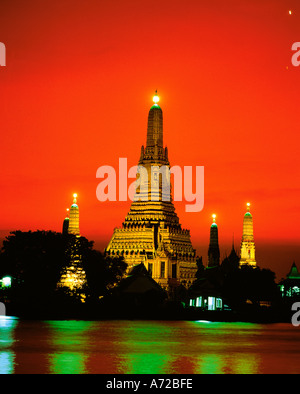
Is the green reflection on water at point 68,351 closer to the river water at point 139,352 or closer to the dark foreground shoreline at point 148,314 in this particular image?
the river water at point 139,352

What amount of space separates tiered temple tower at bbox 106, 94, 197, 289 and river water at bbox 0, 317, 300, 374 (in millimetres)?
51261

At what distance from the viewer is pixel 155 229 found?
4412 inches

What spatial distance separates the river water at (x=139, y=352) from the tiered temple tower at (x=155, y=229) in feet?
Result: 168

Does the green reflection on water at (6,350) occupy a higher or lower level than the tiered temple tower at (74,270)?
lower

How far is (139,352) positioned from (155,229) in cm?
7200

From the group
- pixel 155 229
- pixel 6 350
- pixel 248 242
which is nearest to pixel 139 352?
pixel 6 350

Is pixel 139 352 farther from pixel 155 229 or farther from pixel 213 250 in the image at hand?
pixel 213 250

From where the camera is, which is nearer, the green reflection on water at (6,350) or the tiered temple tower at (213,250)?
the green reflection on water at (6,350)

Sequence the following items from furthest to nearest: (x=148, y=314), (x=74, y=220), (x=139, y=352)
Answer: (x=74, y=220) < (x=148, y=314) < (x=139, y=352)

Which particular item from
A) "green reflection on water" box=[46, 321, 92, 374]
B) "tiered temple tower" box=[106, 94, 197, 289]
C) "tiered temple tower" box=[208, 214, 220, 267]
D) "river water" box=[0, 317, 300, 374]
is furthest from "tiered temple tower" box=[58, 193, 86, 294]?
"tiered temple tower" box=[208, 214, 220, 267]

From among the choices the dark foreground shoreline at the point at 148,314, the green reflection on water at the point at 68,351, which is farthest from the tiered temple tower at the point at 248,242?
the green reflection on water at the point at 68,351

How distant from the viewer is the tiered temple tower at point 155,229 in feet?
359

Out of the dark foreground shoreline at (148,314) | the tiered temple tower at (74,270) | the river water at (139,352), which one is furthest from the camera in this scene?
the tiered temple tower at (74,270)

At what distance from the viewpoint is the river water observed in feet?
110
